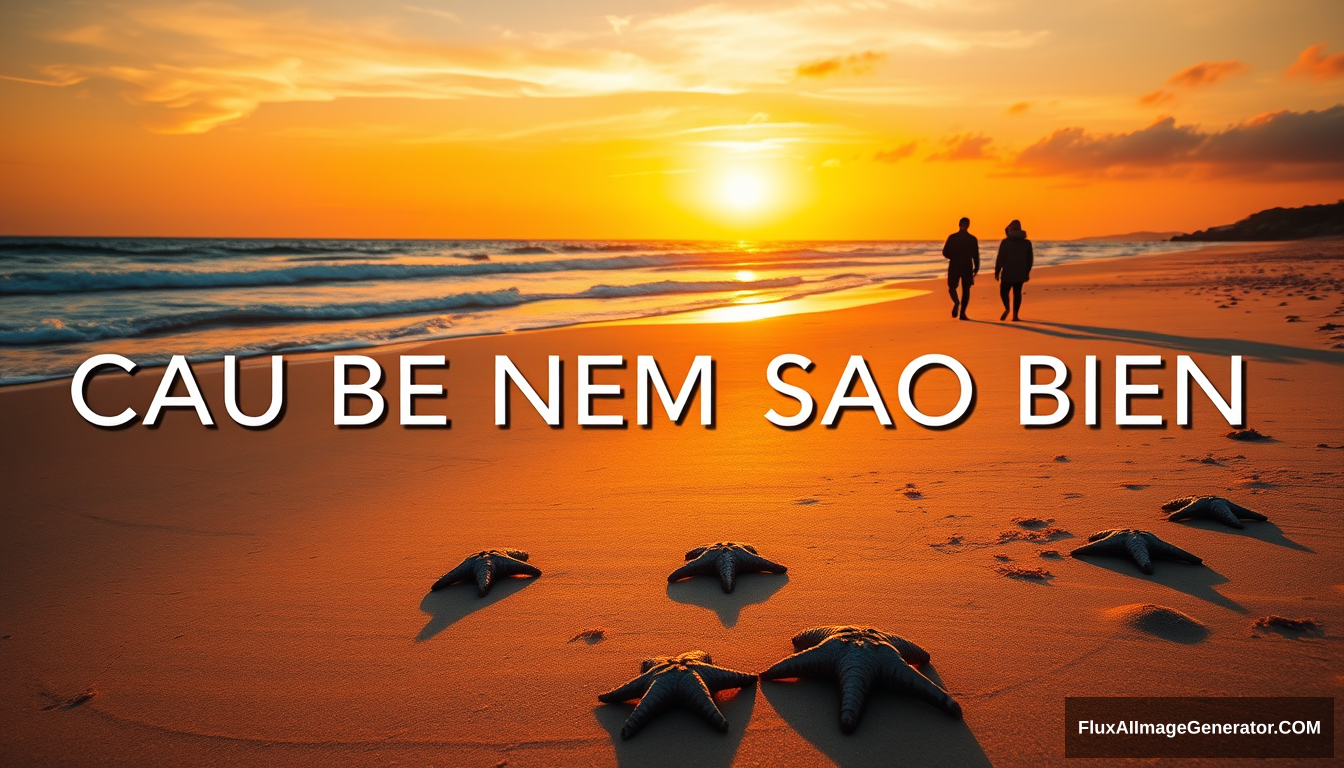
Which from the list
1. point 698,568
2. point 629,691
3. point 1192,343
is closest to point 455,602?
point 698,568

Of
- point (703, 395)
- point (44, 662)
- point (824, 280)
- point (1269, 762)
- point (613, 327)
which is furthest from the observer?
point (824, 280)

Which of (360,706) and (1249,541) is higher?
(1249,541)

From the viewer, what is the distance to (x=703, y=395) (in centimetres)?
714

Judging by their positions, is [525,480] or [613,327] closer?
[525,480]

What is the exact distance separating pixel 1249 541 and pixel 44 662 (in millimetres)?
5161

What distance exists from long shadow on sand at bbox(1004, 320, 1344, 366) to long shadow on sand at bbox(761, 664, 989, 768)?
7.47m

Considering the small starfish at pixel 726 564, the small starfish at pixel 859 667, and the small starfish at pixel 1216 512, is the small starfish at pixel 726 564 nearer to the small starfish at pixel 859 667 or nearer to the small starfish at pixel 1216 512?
the small starfish at pixel 859 667

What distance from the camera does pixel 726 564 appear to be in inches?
127

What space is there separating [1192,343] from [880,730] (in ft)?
29.5

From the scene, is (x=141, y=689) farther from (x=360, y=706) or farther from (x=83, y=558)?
(x=83, y=558)

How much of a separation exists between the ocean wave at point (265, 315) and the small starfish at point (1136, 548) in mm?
13721

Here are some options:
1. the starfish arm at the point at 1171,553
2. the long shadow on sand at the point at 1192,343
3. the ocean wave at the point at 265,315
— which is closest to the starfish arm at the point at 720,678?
the starfish arm at the point at 1171,553

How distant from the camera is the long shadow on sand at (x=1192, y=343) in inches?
299

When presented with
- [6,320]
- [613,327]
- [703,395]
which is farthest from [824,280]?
[6,320]
